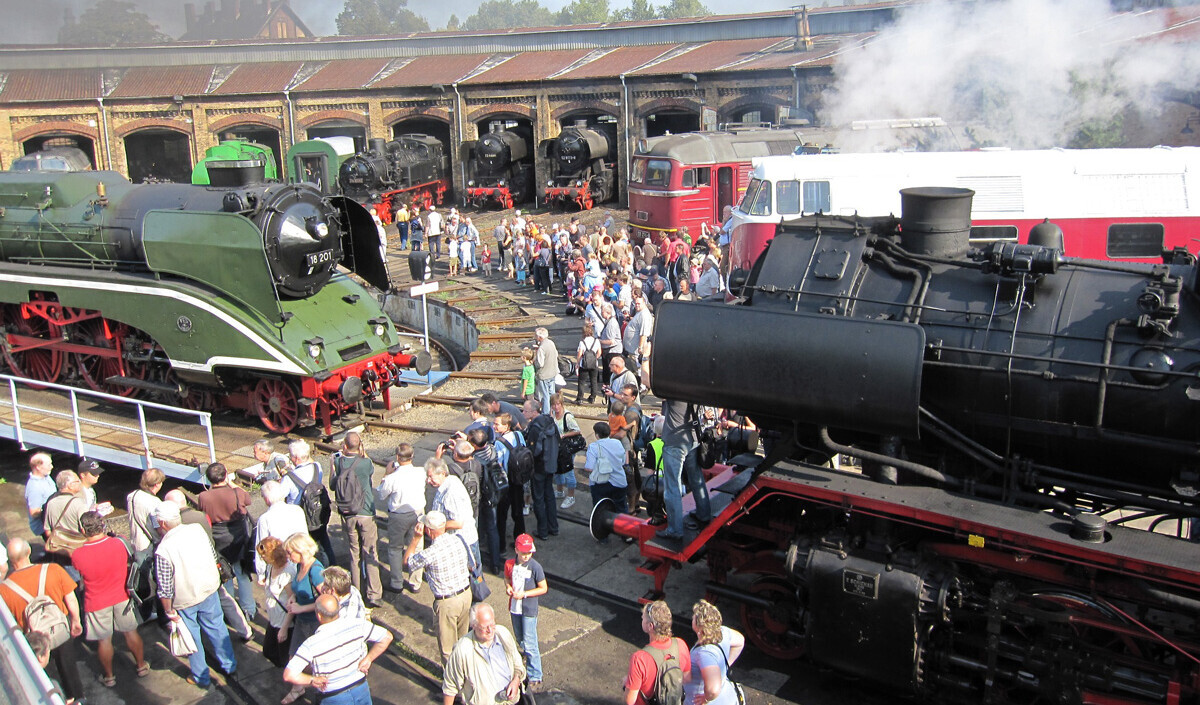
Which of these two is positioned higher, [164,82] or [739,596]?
[164,82]

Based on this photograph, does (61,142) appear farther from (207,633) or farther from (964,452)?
(964,452)

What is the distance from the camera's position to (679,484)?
6.98m

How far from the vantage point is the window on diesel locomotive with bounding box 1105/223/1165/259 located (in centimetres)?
1283

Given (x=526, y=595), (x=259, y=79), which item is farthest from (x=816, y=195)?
(x=259, y=79)

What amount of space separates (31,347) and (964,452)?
1185 cm

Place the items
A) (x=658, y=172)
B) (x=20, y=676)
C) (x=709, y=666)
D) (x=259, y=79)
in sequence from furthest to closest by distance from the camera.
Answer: (x=259, y=79), (x=658, y=172), (x=709, y=666), (x=20, y=676)

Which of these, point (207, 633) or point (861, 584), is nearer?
point (861, 584)

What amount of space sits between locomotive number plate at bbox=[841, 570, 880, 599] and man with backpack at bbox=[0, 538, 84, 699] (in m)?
5.16

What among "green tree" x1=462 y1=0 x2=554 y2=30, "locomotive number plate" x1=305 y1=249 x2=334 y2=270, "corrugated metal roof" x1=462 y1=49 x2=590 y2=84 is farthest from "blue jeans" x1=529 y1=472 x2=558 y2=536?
"green tree" x1=462 y1=0 x2=554 y2=30

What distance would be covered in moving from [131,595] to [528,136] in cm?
2940

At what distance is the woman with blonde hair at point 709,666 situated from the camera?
187 inches

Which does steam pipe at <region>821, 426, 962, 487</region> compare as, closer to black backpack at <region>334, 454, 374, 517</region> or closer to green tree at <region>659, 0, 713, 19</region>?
black backpack at <region>334, 454, 374, 517</region>

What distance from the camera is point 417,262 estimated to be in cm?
1644

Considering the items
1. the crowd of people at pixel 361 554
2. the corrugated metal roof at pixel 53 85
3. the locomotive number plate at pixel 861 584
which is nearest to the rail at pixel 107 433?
the crowd of people at pixel 361 554
